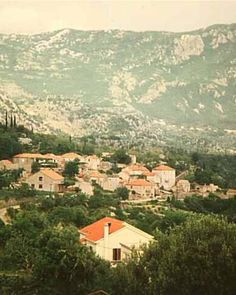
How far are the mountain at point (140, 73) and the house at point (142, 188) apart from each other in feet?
276

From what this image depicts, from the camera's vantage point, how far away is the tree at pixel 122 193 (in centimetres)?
3838

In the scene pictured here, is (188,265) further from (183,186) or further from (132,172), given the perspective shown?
(132,172)

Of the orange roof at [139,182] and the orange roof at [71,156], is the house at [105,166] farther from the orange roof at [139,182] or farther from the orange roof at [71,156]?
the orange roof at [139,182]

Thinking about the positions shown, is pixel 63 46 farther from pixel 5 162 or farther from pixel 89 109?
pixel 5 162

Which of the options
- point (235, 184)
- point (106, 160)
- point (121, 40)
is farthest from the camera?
point (121, 40)

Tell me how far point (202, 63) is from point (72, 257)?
531ft

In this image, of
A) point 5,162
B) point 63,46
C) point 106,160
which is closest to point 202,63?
point 63,46

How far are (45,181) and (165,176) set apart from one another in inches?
502

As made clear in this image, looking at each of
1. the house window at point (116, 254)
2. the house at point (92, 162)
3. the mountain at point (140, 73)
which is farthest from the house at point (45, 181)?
the mountain at point (140, 73)

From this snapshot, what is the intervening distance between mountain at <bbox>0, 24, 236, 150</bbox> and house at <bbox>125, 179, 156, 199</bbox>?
84.1 metres

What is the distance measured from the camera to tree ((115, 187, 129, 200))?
126 ft

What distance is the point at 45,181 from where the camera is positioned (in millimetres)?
37938

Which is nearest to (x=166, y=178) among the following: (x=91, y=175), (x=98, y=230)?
(x=91, y=175)

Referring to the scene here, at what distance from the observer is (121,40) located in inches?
7372
